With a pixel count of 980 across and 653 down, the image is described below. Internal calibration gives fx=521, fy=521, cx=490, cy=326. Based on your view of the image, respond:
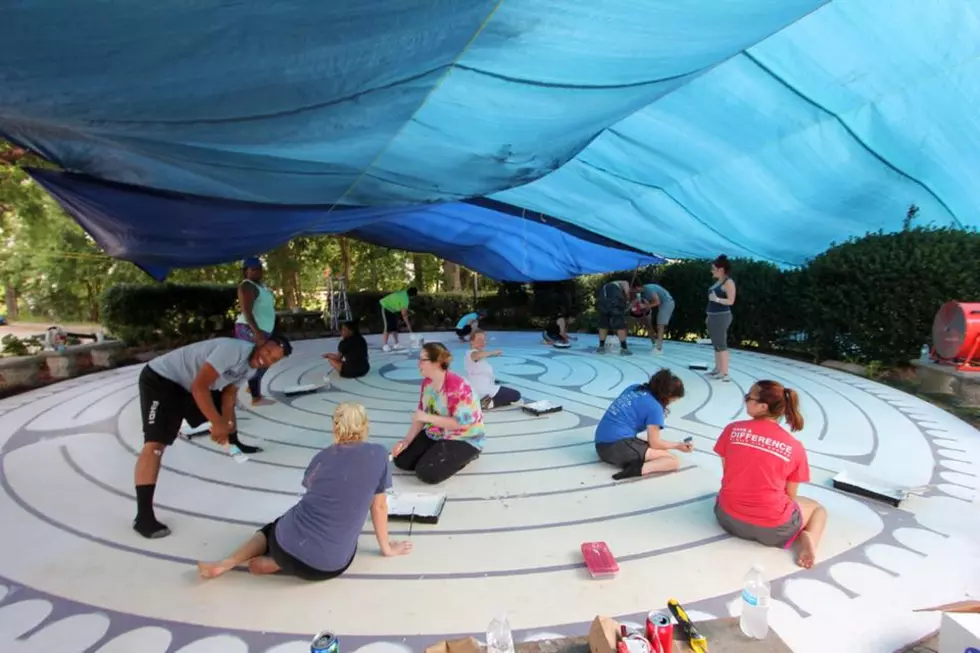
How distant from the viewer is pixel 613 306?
891 centimetres

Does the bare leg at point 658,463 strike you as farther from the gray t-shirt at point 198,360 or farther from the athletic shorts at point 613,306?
the athletic shorts at point 613,306

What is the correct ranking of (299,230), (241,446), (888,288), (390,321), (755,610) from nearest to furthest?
(755,610)
(241,446)
(299,230)
(888,288)
(390,321)

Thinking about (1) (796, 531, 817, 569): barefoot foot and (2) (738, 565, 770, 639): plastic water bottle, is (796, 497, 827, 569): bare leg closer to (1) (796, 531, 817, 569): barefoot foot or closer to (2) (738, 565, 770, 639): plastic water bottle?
(1) (796, 531, 817, 569): barefoot foot

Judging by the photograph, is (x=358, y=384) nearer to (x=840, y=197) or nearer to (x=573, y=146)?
(x=573, y=146)

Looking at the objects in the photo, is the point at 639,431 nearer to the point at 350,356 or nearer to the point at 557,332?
the point at 350,356

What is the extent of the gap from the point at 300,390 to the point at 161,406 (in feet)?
10.9

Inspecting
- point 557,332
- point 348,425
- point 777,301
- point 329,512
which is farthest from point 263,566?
point 777,301

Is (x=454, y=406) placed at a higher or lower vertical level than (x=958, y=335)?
lower

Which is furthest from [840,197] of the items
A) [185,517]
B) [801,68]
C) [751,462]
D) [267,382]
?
[267,382]

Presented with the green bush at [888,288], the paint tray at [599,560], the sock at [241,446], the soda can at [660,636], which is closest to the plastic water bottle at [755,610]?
the soda can at [660,636]

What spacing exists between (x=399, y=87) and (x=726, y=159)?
10.7ft

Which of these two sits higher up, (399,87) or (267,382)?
(399,87)

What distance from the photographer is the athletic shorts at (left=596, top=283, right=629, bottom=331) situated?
880 cm

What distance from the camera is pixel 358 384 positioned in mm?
6793
